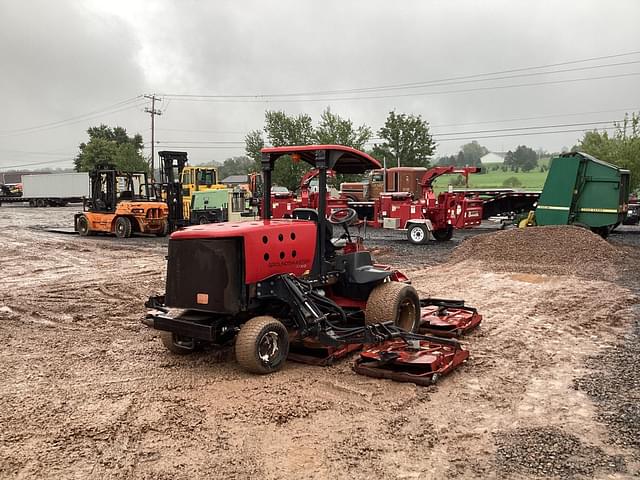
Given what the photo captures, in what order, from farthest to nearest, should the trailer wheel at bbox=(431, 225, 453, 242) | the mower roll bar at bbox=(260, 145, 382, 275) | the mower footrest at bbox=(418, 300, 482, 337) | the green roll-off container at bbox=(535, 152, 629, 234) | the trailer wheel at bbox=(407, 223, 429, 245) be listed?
1. the trailer wheel at bbox=(431, 225, 453, 242)
2. the trailer wheel at bbox=(407, 223, 429, 245)
3. the green roll-off container at bbox=(535, 152, 629, 234)
4. the mower footrest at bbox=(418, 300, 482, 337)
5. the mower roll bar at bbox=(260, 145, 382, 275)

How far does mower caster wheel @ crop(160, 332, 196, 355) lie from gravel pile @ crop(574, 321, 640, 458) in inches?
147

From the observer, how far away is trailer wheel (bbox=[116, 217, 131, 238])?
20328 mm

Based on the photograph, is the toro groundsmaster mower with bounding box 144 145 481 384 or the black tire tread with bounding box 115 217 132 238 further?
the black tire tread with bounding box 115 217 132 238

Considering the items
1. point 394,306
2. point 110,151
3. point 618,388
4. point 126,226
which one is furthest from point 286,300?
point 110,151

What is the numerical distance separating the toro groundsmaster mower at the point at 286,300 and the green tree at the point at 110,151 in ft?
115

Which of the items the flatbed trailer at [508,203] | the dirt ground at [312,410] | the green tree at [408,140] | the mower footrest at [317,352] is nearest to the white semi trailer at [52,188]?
the green tree at [408,140]

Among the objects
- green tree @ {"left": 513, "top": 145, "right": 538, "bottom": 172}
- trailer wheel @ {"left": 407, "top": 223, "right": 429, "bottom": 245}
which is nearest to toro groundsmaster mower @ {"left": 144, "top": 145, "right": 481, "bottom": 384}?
trailer wheel @ {"left": 407, "top": 223, "right": 429, "bottom": 245}

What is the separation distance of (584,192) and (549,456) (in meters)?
14.5

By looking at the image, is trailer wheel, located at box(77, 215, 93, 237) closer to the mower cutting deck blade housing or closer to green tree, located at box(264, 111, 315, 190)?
the mower cutting deck blade housing

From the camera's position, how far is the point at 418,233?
1812 cm

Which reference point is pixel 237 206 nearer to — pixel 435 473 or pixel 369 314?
pixel 369 314

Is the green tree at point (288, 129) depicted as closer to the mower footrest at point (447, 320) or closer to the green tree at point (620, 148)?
the green tree at point (620, 148)

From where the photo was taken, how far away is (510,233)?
1466 centimetres

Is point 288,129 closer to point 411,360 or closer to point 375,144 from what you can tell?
point 375,144
